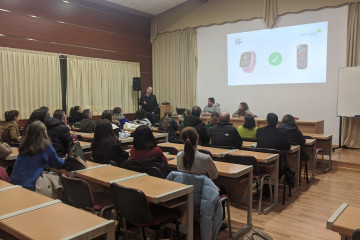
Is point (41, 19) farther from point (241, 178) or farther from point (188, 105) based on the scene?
point (241, 178)

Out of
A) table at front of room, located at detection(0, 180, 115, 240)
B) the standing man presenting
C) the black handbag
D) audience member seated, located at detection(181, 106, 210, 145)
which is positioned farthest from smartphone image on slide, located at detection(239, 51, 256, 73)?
table at front of room, located at detection(0, 180, 115, 240)

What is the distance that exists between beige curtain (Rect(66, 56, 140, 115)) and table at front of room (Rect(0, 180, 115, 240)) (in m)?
6.55

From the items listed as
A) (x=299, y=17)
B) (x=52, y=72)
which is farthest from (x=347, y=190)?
(x=52, y=72)

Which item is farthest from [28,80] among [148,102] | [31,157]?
[31,157]

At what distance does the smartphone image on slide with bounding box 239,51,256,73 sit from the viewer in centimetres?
846

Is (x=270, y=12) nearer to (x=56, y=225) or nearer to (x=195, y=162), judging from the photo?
(x=195, y=162)

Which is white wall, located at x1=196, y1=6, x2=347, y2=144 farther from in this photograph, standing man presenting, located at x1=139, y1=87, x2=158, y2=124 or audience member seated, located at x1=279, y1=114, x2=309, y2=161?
audience member seated, located at x1=279, y1=114, x2=309, y2=161

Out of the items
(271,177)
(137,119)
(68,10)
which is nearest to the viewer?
(271,177)

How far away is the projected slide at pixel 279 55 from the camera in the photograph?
745 cm

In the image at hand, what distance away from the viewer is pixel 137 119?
6207 mm

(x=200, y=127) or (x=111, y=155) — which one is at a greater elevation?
(x=200, y=127)

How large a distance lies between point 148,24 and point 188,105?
124 inches

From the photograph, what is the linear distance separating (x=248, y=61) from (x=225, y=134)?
4686 millimetres

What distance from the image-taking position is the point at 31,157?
2.89 metres
